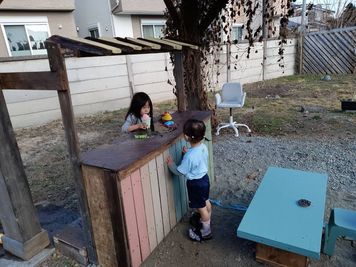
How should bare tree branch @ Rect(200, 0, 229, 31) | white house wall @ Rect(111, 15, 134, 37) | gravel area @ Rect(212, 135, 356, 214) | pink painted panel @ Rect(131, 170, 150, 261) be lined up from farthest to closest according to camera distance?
white house wall @ Rect(111, 15, 134, 37) → bare tree branch @ Rect(200, 0, 229, 31) → gravel area @ Rect(212, 135, 356, 214) → pink painted panel @ Rect(131, 170, 150, 261)

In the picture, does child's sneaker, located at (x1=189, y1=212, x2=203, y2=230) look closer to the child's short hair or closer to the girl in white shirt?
the child's short hair

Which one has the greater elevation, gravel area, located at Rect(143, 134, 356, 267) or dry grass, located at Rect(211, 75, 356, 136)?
dry grass, located at Rect(211, 75, 356, 136)

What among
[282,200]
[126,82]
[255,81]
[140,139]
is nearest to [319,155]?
[282,200]

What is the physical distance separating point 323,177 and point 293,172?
26 centimetres

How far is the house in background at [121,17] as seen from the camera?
36.4 ft

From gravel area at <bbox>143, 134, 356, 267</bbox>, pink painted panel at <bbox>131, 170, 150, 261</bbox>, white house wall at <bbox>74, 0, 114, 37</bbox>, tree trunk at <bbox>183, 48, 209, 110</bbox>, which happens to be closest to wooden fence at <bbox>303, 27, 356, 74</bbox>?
gravel area at <bbox>143, 134, 356, 267</bbox>

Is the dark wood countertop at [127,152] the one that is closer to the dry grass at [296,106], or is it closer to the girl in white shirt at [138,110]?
the girl in white shirt at [138,110]

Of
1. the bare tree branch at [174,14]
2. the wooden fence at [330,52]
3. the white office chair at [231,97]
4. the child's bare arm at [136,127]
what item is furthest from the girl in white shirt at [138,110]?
the wooden fence at [330,52]

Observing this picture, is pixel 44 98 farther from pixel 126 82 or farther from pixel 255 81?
pixel 255 81

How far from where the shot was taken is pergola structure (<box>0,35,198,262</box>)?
1.60 metres

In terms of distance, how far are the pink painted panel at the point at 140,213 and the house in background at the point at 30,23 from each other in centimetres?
999

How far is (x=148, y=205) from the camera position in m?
2.11

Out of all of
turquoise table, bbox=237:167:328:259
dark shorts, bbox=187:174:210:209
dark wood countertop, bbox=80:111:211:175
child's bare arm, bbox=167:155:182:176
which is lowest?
turquoise table, bbox=237:167:328:259

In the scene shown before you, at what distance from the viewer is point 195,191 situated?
7.55ft
